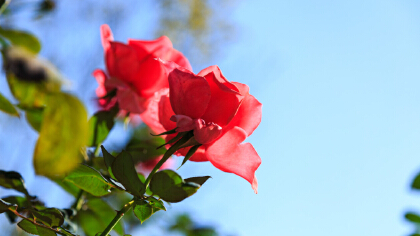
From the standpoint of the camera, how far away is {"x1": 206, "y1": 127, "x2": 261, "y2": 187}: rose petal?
0.85 feet

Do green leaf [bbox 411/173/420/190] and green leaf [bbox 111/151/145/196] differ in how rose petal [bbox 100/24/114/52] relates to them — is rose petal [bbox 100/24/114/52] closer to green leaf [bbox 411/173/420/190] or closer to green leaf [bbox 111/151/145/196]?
green leaf [bbox 111/151/145/196]

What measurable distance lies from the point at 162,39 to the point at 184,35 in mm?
2357

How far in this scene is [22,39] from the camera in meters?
0.30

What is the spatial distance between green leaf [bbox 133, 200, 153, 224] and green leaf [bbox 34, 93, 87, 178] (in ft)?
0.35

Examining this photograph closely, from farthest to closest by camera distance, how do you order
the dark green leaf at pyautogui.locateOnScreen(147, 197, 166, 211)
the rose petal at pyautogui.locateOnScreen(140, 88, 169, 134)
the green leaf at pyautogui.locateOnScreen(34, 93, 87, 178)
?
the rose petal at pyautogui.locateOnScreen(140, 88, 169, 134), the dark green leaf at pyautogui.locateOnScreen(147, 197, 166, 211), the green leaf at pyautogui.locateOnScreen(34, 93, 87, 178)

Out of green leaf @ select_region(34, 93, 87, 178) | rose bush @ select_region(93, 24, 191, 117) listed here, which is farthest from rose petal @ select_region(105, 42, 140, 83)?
green leaf @ select_region(34, 93, 87, 178)

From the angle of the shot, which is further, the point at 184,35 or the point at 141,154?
the point at 184,35

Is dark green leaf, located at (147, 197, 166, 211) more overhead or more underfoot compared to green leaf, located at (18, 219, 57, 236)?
more overhead

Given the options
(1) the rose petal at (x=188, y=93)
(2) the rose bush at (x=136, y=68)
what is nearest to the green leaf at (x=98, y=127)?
(2) the rose bush at (x=136, y=68)

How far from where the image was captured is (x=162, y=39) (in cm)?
35

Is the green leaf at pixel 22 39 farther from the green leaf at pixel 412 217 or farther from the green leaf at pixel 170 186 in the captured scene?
the green leaf at pixel 412 217

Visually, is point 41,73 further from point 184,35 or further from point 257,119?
point 184,35

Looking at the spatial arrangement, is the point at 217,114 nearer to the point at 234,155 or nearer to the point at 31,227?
the point at 234,155

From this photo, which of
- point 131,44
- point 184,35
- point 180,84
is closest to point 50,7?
point 131,44
